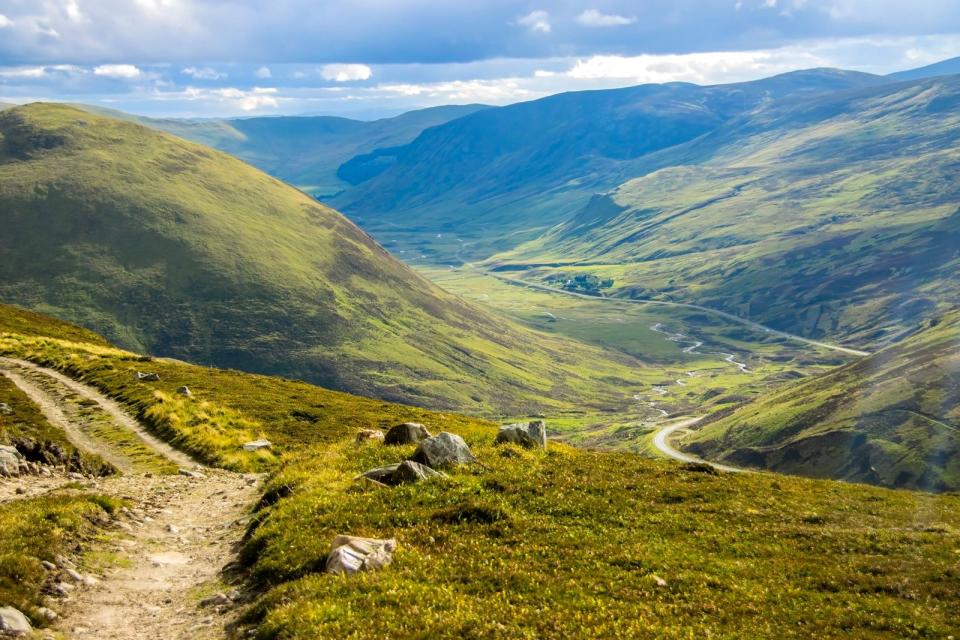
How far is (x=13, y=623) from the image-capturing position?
18.1 m

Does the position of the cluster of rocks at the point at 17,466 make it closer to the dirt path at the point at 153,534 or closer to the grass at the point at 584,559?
the dirt path at the point at 153,534

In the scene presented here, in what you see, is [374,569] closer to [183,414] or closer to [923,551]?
[923,551]

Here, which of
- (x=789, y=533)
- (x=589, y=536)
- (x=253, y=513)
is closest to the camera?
(x=589, y=536)

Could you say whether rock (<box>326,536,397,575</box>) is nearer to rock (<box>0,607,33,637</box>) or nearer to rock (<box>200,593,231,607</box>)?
rock (<box>200,593,231,607</box>)

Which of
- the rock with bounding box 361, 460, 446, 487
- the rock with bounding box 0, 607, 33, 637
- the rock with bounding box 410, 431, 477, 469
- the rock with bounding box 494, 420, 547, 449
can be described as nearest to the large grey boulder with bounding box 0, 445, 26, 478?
the rock with bounding box 361, 460, 446, 487

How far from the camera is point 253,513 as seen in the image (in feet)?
102

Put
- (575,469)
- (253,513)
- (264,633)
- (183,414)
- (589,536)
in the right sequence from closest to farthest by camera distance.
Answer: (264,633) < (589,536) < (253,513) < (575,469) < (183,414)

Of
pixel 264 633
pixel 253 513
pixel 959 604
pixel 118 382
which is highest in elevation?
pixel 264 633

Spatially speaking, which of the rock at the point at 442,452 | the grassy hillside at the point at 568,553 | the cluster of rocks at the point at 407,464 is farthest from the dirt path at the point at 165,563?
the rock at the point at 442,452

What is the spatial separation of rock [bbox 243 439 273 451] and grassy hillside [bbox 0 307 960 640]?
11.4 meters

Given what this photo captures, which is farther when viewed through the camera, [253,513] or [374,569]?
[253,513]

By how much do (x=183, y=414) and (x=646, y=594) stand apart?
43.0 metres

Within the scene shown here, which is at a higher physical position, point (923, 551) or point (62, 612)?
point (62, 612)

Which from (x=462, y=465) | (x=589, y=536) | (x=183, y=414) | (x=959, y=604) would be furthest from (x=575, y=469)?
(x=183, y=414)
